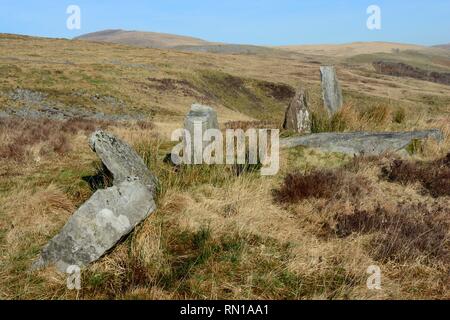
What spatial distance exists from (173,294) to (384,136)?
7226mm

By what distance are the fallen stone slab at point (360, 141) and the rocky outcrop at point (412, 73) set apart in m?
101

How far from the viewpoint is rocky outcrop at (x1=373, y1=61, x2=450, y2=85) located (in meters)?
105

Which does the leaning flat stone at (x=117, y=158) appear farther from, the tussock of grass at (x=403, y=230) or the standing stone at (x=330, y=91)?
the standing stone at (x=330, y=91)

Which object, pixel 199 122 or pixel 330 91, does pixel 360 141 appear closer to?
pixel 199 122

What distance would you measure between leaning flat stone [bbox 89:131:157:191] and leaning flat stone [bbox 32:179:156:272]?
2.62 ft

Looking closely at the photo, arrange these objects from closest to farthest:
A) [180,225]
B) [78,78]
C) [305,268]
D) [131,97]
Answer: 1. [305,268]
2. [180,225]
3. [131,97]
4. [78,78]

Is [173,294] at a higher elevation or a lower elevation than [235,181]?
lower

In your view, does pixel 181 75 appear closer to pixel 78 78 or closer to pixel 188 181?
pixel 78 78

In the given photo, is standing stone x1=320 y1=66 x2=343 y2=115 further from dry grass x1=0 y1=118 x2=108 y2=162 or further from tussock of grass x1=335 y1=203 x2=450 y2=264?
tussock of grass x1=335 y1=203 x2=450 y2=264

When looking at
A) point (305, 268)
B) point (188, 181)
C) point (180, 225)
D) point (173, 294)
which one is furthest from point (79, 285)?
point (188, 181)

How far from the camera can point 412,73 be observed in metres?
110

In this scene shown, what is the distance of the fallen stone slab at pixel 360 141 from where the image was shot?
32.6 ft

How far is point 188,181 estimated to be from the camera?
305 inches

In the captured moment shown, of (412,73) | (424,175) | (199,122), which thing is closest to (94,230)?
(199,122)
